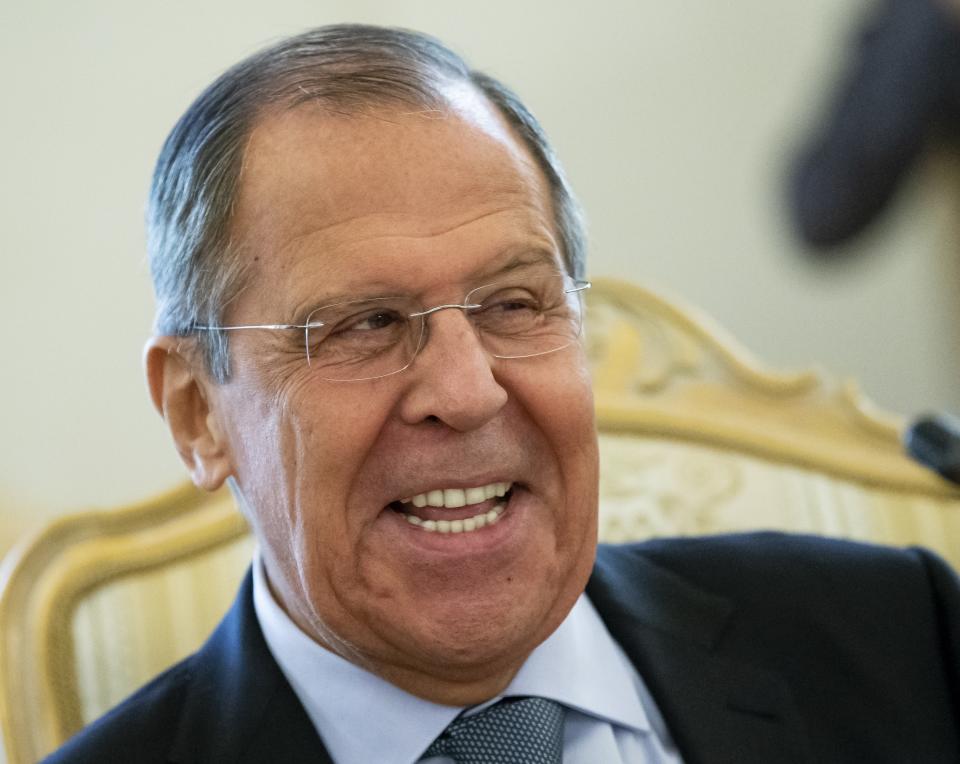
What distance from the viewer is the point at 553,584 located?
4.65 ft

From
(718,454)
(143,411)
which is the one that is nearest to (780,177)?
(718,454)

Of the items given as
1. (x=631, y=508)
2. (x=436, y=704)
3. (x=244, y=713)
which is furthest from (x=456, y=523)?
(x=631, y=508)

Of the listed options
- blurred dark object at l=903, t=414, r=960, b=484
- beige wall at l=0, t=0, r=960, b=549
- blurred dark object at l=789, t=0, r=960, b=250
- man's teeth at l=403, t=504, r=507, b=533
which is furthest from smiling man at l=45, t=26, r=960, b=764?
blurred dark object at l=789, t=0, r=960, b=250

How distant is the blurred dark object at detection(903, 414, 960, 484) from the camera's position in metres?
2.09

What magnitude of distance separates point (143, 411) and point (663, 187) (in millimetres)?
1616

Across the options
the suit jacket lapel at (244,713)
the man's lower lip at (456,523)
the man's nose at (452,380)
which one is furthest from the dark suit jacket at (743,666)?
the man's nose at (452,380)

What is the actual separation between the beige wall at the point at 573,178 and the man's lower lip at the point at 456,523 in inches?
42.3

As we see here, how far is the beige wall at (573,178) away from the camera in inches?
104

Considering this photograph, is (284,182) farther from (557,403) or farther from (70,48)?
(70,48)

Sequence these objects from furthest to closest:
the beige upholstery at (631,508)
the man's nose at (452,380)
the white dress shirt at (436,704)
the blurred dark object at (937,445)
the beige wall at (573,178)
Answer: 1. the beige wall at (573,178)
2. the blurred dark object at (937,445)
3. the beige upholstery at (631,508)
4. the white dress shirt at (436,704)
5. the man's nose at (452,380)

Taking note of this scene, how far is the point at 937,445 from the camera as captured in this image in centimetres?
211

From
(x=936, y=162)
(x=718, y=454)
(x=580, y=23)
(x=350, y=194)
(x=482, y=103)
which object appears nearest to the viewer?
(x=350, y=194)

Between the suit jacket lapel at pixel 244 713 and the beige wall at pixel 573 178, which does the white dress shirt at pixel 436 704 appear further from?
the beige wall at pixel 573 178

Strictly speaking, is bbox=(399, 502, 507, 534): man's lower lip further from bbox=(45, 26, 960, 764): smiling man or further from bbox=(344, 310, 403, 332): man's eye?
bbox=(344, 310, 403, 332): man's eye
